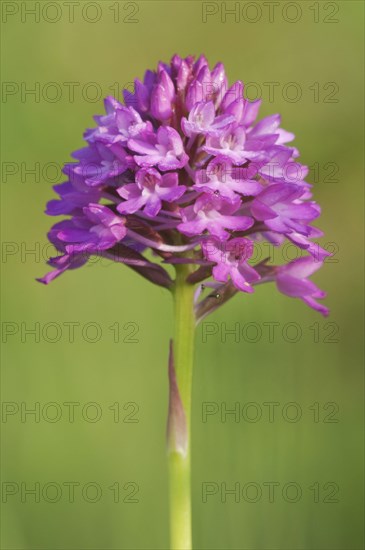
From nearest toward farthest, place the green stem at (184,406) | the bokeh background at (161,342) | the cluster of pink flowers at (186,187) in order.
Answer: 1. the cluster of pink flowers at (186,187)
2. the green stem at (184,406)
3. the bokeh background at (161,342)

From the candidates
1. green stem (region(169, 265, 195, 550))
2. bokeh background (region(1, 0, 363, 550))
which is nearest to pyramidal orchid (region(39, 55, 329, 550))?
green stem (region(169, 265, 195, 550))

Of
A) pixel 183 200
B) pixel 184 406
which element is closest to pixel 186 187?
Answer: pixel 183 200

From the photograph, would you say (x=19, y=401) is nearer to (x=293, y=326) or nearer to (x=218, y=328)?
(x=218, y=328)

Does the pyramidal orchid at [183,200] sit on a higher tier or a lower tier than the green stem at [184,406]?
higher

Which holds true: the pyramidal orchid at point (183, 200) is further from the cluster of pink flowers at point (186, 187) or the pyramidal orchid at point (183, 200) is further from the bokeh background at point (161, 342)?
the bokeh background at point (161, 342)

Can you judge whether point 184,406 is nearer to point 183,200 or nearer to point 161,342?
point 183,200

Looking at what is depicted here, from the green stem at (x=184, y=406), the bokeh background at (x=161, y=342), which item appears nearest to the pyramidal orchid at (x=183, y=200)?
the green stem at (x=184, y=406)

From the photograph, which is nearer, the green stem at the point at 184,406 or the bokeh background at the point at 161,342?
the green stem at the point at 184,406

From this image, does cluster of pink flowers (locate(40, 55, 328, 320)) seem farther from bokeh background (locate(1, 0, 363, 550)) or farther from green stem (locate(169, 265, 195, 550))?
bokeh background (locate(1, 0, 363, 550))
